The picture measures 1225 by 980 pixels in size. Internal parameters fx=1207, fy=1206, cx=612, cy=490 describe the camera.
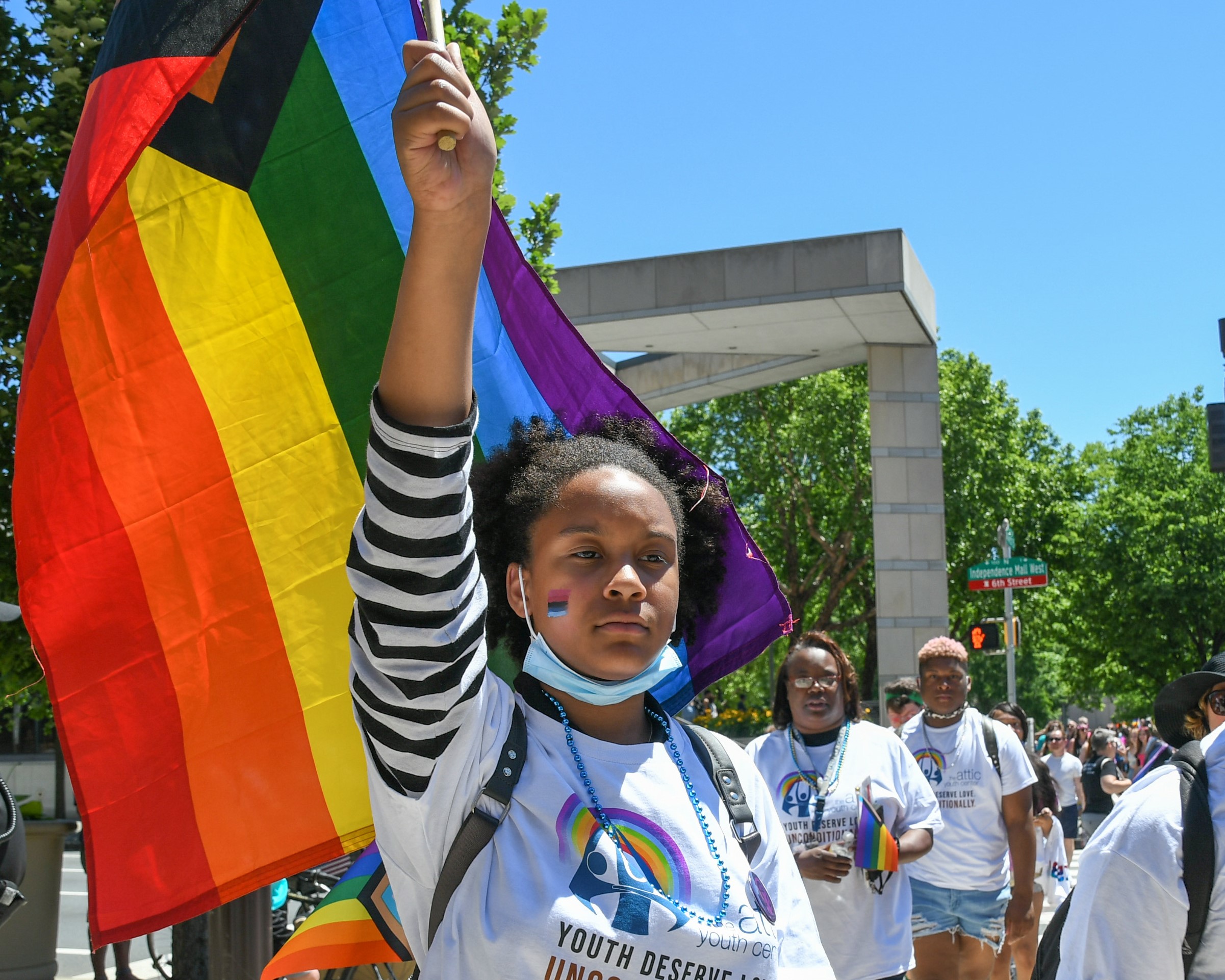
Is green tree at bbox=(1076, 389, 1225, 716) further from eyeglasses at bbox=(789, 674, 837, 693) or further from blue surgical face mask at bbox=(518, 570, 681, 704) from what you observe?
blue surgical face mask at bbox=(518, 570, 681, 704)

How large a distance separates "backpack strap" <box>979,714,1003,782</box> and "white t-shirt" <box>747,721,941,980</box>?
4.60 ft

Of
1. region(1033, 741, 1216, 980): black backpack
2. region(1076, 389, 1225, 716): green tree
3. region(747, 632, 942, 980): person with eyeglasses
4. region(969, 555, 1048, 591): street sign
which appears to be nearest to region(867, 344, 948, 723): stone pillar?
region(969, 555, 1048, 591): street sign

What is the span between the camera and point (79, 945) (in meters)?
11.8

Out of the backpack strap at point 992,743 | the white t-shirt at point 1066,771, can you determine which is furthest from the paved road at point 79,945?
the white t-shirt at point 1066,771

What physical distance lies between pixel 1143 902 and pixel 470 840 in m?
1.44

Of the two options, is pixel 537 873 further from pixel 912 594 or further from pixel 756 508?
pixel 756 508

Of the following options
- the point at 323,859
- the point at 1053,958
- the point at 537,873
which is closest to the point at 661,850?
the point at 537,873

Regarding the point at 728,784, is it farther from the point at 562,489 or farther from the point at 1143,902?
the point at 1143,902

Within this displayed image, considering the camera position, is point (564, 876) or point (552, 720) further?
point (552, 720)

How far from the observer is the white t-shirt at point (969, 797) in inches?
256

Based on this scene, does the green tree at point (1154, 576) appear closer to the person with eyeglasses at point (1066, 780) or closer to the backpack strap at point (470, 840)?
the person with eyeglasses at point (1066, 780)

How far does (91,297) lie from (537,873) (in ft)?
5.43

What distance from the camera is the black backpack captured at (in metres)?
2.38

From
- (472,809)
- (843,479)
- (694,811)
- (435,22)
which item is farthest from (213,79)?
(843,479)
